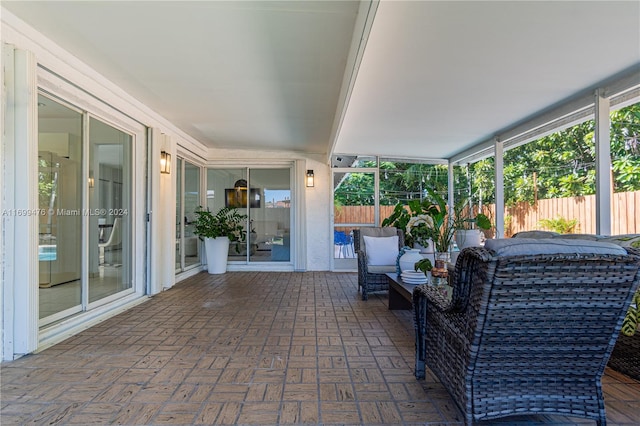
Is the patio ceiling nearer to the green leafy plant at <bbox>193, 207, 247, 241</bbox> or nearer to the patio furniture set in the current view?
the patio furniture set

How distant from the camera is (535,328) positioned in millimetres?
1400

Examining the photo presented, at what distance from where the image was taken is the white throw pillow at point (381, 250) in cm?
436

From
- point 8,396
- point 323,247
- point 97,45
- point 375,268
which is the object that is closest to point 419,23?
point 97,45

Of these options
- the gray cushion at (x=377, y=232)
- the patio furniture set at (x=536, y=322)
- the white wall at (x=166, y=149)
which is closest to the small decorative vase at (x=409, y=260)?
the gray cushion at (x=377, y=232)

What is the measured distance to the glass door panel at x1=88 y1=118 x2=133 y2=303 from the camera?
11.7 feet

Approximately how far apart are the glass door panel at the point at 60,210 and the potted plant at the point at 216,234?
2677mm

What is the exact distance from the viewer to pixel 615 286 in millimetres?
1338

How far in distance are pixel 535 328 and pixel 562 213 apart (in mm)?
3925

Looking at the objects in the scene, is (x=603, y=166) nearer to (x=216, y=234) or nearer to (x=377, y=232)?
(x=377, y=232)

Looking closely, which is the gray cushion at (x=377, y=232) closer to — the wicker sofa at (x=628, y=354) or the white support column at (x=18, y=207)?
the wicker sofa at (x=628, y=354)

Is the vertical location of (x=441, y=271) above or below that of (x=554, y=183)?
below

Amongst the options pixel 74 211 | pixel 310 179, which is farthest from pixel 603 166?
pixel 74 211

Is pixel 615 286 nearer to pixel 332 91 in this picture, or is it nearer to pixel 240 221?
pixel 332 91

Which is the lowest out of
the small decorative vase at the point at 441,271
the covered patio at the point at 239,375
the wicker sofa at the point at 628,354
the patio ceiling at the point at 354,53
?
the covered patio at the point at 239,375
